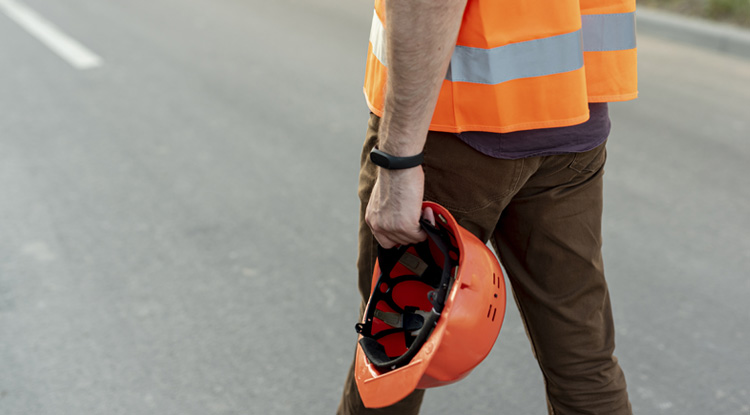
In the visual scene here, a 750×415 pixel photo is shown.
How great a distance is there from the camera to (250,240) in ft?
Answer: 11.4

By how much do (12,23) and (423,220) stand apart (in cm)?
730

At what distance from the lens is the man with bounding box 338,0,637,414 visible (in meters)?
1.41

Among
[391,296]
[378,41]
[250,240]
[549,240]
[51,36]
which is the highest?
[378,41]

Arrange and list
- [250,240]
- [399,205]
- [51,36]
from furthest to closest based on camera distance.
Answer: [51,36] → [250,240] → [399,205]

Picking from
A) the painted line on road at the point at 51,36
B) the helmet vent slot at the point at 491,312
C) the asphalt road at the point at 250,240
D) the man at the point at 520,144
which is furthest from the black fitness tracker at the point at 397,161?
the painted line on road at the point at 51,36

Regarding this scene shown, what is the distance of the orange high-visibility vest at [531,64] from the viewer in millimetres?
1425

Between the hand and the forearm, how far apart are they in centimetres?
5

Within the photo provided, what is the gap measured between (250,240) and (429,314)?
2087 mm

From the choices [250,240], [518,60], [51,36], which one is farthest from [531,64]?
[51,36]

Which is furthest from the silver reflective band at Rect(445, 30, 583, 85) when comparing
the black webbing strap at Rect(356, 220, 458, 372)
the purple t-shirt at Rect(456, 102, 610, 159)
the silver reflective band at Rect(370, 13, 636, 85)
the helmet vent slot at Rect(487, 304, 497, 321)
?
the helmet vent slot at Rect(487, 304, 497, 321)

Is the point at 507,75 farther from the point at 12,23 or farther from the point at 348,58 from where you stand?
the point at 12,23

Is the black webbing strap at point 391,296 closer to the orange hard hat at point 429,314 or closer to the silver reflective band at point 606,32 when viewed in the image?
the orange hard hat at point 429,314

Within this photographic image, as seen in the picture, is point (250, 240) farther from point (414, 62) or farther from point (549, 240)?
point (414, 62)

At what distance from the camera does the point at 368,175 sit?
169 centimetres
